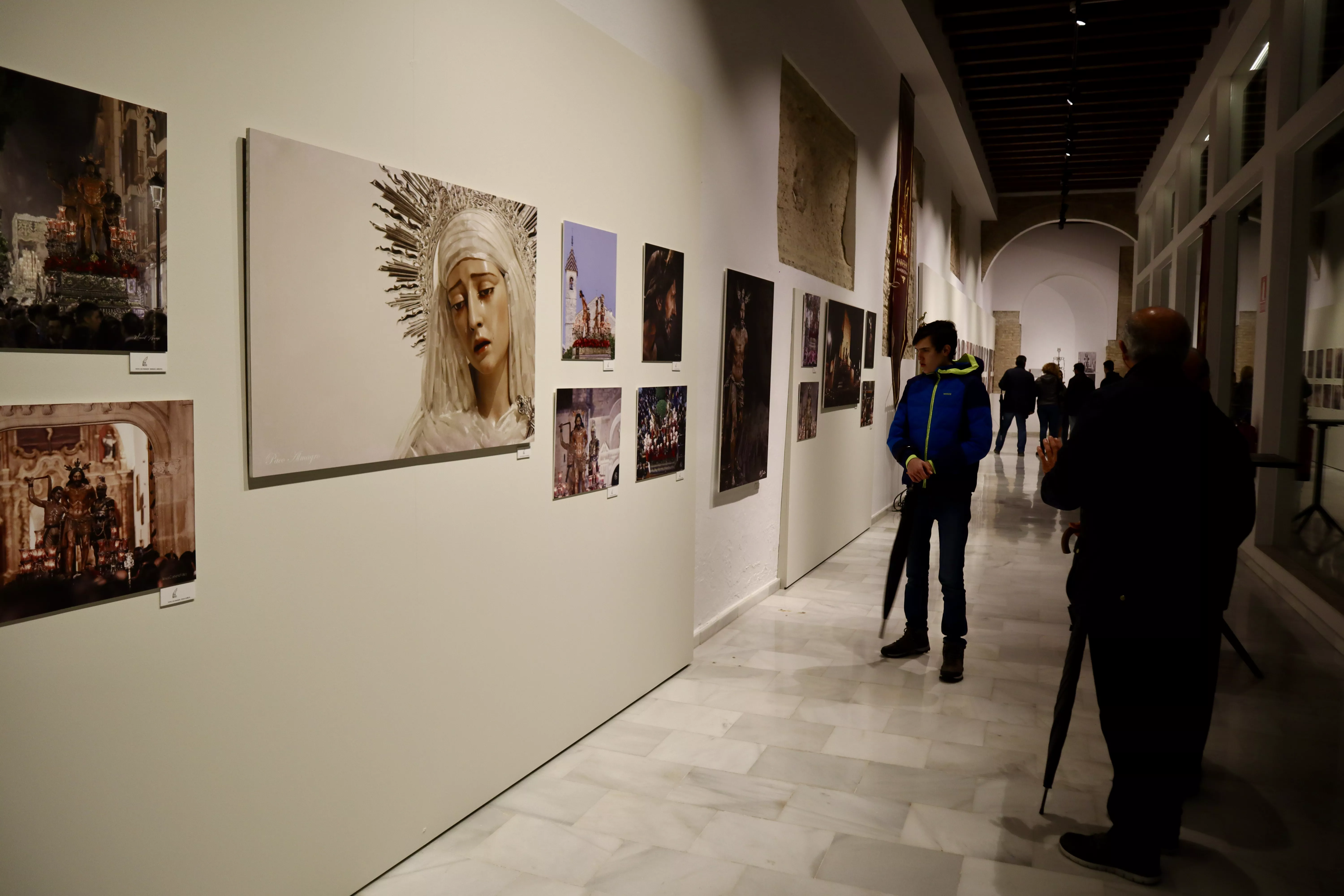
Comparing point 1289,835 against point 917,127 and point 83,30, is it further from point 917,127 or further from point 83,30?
point 917,127

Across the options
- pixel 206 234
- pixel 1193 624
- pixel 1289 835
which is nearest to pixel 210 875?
pixel 206 234

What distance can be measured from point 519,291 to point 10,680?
217 cm

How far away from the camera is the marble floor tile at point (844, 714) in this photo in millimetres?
4688

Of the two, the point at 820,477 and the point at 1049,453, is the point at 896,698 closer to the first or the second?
the point at 1049,453

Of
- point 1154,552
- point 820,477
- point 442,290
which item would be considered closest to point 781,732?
point 1154,552

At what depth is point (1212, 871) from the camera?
10.8 ft

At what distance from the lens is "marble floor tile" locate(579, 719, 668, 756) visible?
14.1 ft

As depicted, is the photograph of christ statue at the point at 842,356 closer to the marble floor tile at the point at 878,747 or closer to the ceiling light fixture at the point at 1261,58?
the marble floor tile at the point at 878,747

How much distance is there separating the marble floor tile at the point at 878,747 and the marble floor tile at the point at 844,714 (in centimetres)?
7

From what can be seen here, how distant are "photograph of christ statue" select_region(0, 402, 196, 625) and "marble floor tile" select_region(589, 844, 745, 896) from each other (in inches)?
67.7

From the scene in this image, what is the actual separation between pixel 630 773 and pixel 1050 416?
1768 centimetres

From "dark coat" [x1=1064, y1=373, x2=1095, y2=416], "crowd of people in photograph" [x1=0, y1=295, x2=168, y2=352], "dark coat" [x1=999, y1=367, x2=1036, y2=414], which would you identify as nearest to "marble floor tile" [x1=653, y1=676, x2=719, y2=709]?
"crowd of people in photograph" [x1=0, y1=295, x2=168, y2=352]

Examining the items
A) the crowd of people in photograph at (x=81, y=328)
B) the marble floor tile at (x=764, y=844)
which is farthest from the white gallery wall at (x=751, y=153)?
the crowd of people in photograph at (x=81, y=328)

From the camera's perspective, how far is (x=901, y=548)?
5.41 metres
